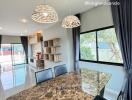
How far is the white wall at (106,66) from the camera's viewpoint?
127 inches

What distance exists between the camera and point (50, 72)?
275 cm

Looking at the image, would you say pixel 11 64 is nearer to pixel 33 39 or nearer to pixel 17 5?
pixel 33 39

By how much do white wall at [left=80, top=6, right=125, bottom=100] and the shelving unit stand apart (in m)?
1.73

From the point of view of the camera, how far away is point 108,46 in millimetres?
3561

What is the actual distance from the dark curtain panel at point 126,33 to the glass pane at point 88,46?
3.87 ft

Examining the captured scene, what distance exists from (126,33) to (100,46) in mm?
1137

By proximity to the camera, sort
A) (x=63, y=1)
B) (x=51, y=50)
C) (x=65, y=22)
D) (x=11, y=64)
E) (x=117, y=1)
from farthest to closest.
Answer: (x=11, y=64)
(x=51, y=50)
(x=63, y=1)
(x=117, y=1)
(x=65, y=22)

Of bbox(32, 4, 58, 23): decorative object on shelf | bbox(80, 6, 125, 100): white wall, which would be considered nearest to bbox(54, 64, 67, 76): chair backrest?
bbox(80, 6, 125, 100): white wall

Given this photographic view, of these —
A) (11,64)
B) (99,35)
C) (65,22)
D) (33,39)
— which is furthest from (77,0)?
(11,64)

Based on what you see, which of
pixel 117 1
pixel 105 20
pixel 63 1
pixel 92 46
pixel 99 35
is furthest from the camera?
pixel 92 46

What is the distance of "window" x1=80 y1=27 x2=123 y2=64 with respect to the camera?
3389 millimetres

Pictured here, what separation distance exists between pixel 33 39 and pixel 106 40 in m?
6.74

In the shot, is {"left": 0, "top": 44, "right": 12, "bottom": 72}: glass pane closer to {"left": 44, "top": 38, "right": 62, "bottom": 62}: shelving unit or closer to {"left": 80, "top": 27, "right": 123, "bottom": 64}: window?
{"left": 44, "top": 38, "right": 62, "bottom": 62}: shelving unit

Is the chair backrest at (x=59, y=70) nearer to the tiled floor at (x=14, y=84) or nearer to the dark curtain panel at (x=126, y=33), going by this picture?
the dark curtain panel at (x=126, y=33)
